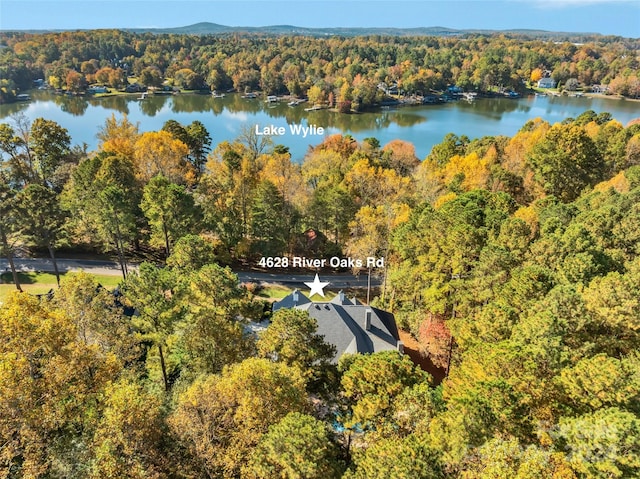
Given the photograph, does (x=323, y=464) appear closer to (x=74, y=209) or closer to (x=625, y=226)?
(x=625, y=226)

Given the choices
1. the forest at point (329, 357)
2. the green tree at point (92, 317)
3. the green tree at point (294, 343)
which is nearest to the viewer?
the forest at point (329, 357)

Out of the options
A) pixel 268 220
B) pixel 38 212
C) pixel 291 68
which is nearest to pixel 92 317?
pixel 38 212

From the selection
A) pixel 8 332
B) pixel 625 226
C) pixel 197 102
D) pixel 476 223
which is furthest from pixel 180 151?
pixel 197 102

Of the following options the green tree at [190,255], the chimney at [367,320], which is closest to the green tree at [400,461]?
the chimney at [367,320]

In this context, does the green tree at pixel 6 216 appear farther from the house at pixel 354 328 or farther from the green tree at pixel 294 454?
the green tree at pixel 294 454

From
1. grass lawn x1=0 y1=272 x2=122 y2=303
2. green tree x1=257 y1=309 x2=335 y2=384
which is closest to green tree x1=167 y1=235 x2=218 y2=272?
green tree x1=257 y1=309 x2=335 y2=384

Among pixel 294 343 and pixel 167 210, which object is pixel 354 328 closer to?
pixel 294 343

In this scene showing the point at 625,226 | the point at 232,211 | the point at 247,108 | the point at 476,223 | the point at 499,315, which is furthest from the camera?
the point at 247,108
